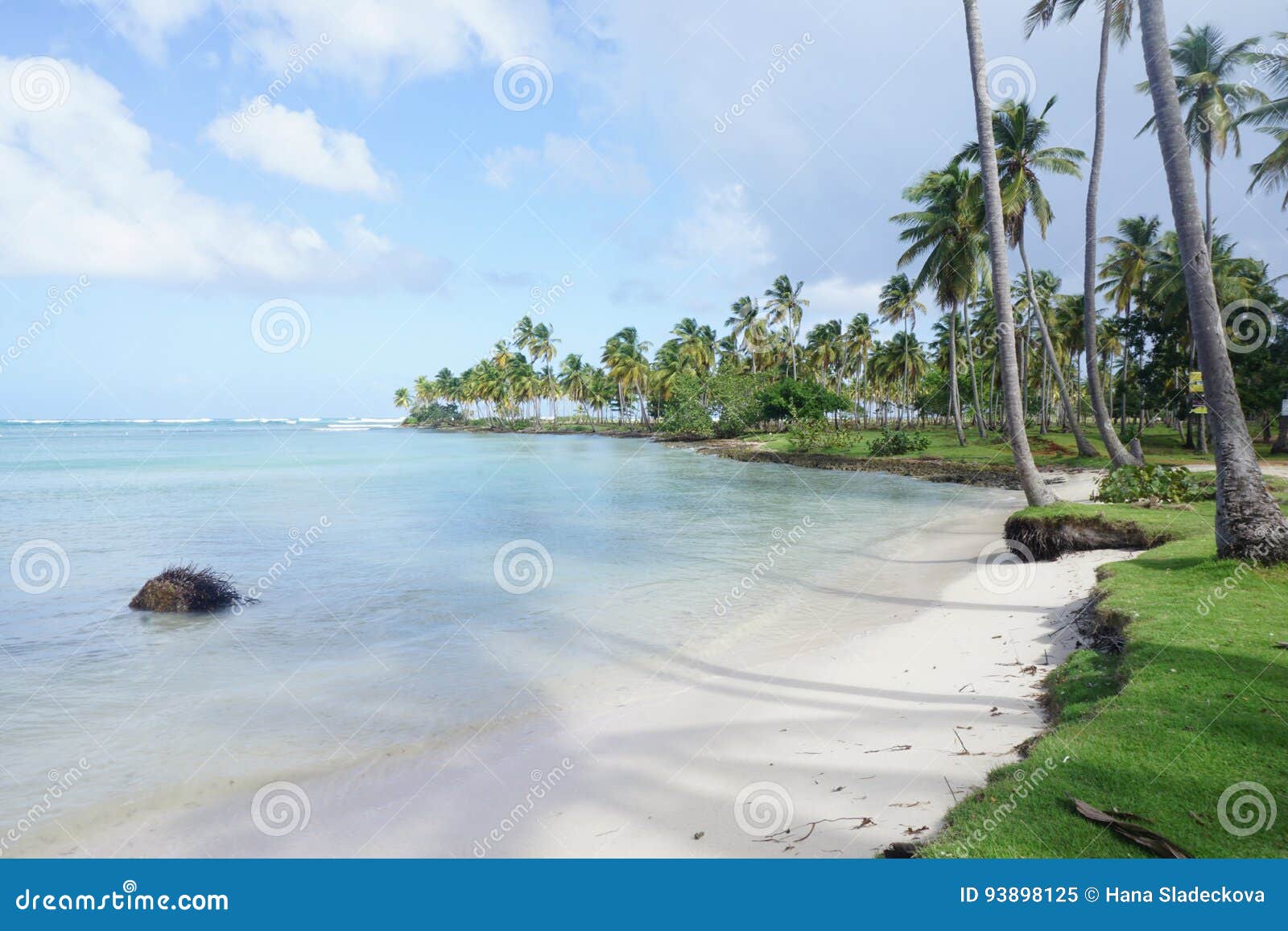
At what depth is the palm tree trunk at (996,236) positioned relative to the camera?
14.0 metres

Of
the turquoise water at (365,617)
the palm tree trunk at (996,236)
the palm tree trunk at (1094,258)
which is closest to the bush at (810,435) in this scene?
the turquoise water at (365,617)

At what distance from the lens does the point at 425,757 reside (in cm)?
654

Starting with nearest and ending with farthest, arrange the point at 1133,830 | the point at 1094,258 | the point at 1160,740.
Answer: the point at 1133,830 < the point at 1160,740 < the point at 1094,258

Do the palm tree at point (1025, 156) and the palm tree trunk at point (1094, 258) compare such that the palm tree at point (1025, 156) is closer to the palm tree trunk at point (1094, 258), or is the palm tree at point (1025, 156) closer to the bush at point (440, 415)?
the palm tree trunk at point (1094, 258)

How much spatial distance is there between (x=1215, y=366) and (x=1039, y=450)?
32.2m

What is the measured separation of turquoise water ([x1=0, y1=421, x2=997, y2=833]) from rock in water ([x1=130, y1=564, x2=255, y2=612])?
0.34 m

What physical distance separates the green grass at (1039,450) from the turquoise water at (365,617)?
892cm

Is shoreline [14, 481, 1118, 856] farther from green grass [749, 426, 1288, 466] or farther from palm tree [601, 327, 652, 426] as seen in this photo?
palm tree [601, 327, 652, 426]

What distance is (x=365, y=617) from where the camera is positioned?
38.4 feet

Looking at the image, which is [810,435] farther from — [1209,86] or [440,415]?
[440,415]

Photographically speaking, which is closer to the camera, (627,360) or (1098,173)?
(1098,173)

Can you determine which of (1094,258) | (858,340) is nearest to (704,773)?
(1094,258)

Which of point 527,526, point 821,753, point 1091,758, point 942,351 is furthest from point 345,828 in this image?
point 942,351

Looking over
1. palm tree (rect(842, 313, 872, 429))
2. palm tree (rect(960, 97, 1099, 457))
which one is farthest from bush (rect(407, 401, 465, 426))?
palm tree (rect(960, 97, 1099, 457))
